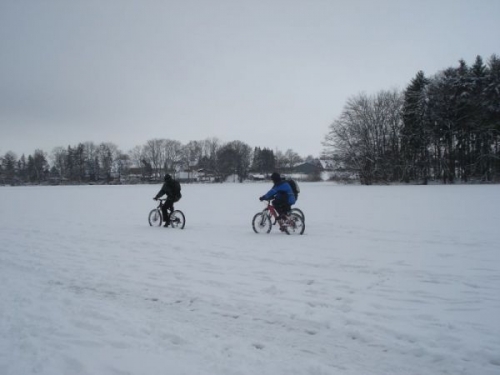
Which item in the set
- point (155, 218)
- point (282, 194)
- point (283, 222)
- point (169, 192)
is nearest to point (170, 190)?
point (169, 192)

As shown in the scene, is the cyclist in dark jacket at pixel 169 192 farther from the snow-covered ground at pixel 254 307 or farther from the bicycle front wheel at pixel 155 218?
the snow-covered ground at pixel 254 307

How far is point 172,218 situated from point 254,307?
8.38m

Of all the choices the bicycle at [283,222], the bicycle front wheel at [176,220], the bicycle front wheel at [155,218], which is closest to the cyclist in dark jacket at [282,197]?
the bicycle at [283,222]

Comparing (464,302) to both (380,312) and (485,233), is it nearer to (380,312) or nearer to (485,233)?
(380,312)

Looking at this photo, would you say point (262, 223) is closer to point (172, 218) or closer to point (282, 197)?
point (282, 197)

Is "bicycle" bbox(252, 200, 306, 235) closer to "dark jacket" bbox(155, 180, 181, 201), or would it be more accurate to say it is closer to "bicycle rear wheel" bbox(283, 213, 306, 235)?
"bicycle rear wheel" bbox(283, 213, 306, 235)

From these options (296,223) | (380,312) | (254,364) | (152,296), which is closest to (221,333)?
(254,364)

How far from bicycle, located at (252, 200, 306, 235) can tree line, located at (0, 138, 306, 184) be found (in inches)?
3856

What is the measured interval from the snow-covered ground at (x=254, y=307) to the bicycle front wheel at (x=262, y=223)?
65.8 inches

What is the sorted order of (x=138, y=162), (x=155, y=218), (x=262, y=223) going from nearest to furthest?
(x=262, y=223), (x=155, y=218), (x=138, y=162)

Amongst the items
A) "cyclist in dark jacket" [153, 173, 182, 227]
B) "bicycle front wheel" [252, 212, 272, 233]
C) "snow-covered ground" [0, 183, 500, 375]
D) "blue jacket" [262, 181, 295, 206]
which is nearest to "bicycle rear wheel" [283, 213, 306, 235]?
"blue jacket" [262, 181, 295, 206]

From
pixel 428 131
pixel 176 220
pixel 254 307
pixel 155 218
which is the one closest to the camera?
pixel 254 307

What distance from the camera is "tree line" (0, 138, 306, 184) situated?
367 feet

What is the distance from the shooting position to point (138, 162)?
128 m
